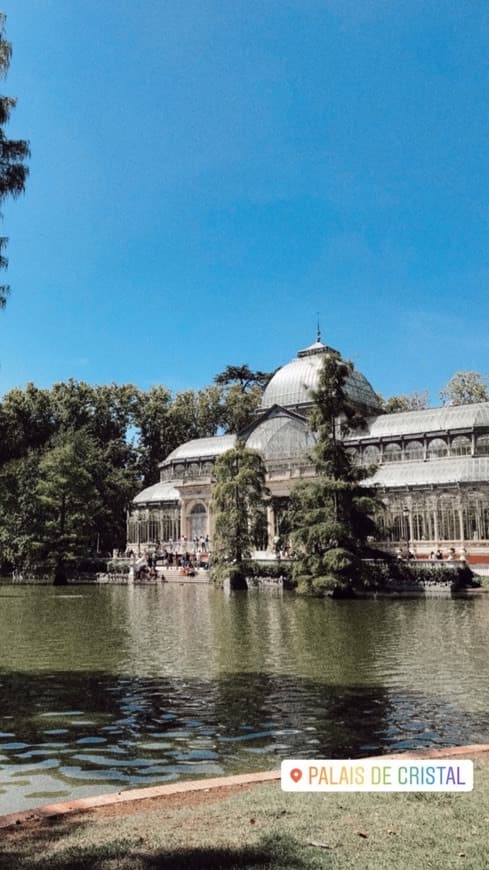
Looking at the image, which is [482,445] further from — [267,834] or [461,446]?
[267,834]

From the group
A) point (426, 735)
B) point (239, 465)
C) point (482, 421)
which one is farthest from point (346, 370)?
point (426, 735)

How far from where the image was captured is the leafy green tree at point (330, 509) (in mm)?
34594

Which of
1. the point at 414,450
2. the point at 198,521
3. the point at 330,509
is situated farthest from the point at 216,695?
the point at 198,521

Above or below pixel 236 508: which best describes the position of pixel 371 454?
above

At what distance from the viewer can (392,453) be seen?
190 ft

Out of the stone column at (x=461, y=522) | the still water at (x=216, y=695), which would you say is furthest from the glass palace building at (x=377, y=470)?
the still water at (x=216, y=695)

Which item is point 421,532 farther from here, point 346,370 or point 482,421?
point 346,370

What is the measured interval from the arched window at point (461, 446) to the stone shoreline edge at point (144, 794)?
4720 centimetres

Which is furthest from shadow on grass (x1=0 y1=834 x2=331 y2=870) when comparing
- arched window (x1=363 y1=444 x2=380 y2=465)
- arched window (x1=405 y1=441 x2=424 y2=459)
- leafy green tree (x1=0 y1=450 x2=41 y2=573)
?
arched window (x1=363 y1=444 x2=380 y2=465)

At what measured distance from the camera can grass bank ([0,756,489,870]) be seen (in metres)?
5.00

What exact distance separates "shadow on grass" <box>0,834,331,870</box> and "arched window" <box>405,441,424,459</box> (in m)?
52.3

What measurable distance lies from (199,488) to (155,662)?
1898 inches

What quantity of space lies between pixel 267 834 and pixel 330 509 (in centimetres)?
3034

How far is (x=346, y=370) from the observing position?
37.4 metres
